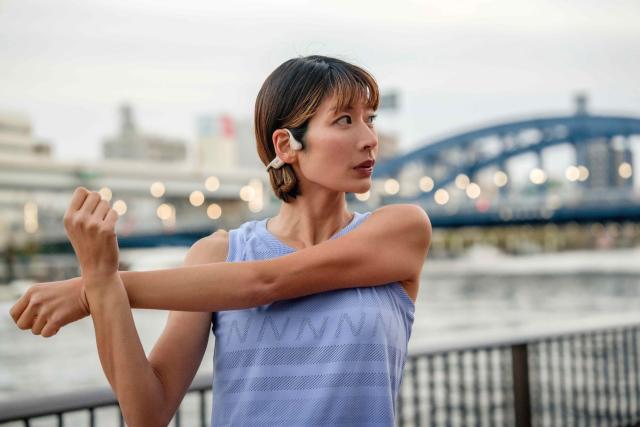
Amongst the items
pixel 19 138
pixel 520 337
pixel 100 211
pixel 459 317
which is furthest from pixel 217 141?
pixel 100 211

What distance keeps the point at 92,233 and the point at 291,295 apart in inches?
12.3

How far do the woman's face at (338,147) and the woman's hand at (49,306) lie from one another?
1.32 ft

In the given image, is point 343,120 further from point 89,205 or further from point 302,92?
point 89,205

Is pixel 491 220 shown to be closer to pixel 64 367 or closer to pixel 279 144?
pixel 64 367

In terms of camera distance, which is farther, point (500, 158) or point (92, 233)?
point (500, 158)

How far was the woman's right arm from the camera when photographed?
1.26 m

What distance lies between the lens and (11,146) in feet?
257

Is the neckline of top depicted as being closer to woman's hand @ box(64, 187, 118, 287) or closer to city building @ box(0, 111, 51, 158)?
woman's hand @ box(64, 187, 118, 287)

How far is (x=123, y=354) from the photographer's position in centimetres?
130

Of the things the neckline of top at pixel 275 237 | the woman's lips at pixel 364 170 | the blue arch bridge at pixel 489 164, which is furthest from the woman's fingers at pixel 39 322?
the blue arch bridge at pixel 489 164

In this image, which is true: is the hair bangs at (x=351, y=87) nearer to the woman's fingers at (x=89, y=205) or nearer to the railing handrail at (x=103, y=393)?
the woman's fingers at (x=89, y=205)

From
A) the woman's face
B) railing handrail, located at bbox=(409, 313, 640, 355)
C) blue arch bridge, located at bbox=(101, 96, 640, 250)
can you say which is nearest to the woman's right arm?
the woman's face

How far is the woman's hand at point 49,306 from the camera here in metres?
1.25

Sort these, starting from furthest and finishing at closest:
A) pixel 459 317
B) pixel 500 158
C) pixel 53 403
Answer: pixel 500 158
pixel 459 317
pixel 53 403
